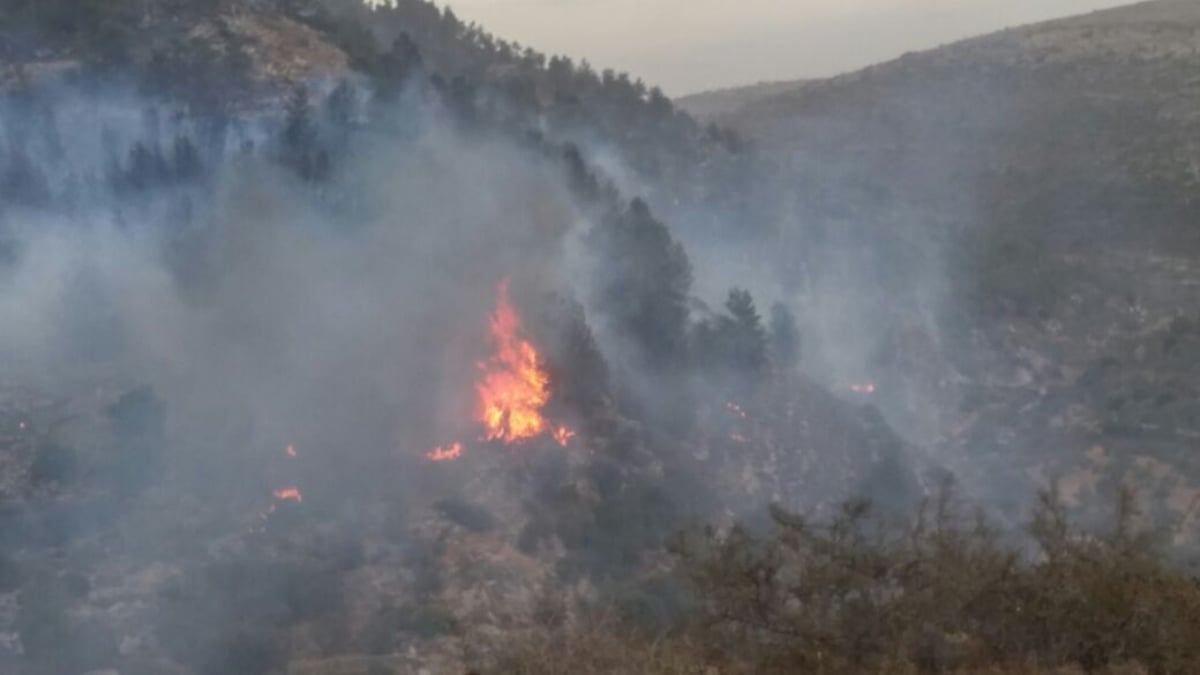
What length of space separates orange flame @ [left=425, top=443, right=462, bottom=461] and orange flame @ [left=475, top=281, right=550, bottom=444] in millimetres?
806

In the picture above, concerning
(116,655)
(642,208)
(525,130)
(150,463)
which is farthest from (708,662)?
(525,130)

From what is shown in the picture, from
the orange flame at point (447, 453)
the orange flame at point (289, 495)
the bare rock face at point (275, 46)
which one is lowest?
the orange flame at point (289, 495)

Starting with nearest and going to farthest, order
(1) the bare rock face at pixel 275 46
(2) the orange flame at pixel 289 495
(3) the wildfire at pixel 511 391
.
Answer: (2) the orange flame at pixel 289 495
(3) the wildfire at pixel 511 391
(1) the bare rock face at pixel 275 46

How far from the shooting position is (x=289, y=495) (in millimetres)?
25344

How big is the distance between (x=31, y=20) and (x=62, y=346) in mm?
10923

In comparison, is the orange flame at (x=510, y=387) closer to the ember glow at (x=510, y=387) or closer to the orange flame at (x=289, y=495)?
the ember glow at (x=510, y=387)

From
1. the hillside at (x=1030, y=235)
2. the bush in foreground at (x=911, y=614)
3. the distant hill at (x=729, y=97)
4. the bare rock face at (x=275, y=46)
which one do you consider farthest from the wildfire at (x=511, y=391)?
the distant hill at (x=729, y=97)

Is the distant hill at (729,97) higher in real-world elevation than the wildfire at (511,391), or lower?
higher

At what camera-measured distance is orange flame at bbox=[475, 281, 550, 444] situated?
28.5m

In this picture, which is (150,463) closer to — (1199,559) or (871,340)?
(1199,559)

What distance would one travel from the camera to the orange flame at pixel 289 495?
82.7 ft

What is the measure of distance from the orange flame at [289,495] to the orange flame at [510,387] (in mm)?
4637

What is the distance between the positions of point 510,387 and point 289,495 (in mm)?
6120

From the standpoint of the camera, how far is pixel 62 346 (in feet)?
90.5
